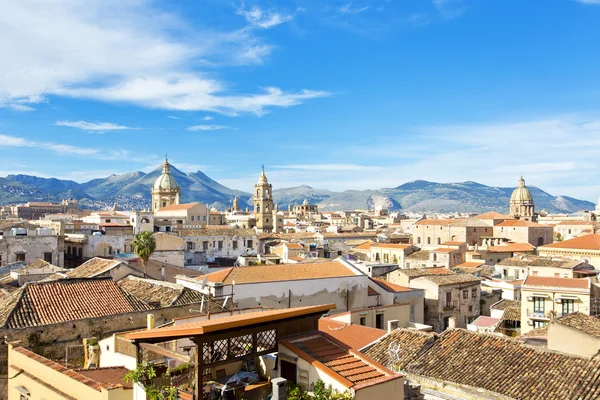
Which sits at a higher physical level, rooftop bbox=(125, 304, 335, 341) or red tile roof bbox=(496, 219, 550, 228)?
rooftop bbox=(125, 304, 335, 341)

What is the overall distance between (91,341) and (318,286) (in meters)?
14.6

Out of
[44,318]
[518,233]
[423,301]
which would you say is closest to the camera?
[44,318]

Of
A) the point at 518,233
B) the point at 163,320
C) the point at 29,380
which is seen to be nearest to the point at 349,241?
the point at 518,233

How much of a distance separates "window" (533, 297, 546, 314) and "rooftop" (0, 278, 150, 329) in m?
21.9

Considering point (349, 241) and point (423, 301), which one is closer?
point (423, 301)

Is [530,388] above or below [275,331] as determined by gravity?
below

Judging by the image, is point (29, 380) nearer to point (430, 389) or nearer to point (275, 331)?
point (275, 331)

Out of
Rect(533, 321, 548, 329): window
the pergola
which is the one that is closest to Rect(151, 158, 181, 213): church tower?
Rect(533, 321, 548, 329): window

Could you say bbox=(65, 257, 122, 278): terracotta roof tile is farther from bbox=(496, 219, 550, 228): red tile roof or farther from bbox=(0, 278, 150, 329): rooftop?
bbox=(496, 219, 550, 228): red tile roof

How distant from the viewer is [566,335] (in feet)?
57.0

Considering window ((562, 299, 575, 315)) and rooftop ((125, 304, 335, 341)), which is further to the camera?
window ((562, 299, 575, 315))

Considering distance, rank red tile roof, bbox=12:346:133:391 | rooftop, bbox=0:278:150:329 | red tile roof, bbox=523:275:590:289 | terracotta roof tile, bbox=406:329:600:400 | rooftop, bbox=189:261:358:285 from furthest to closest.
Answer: red tile roof, bbox=523:275:590:289 → rooftop, bbox=189:261:358:285 → rooftop, bbox=0:278:150:329 → terracotta roof tile, bbox=406:329:600:400 → red tile roof, bbox=12:346:133:391

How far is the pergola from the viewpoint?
8211mm

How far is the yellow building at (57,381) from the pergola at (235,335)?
92 centimetres
